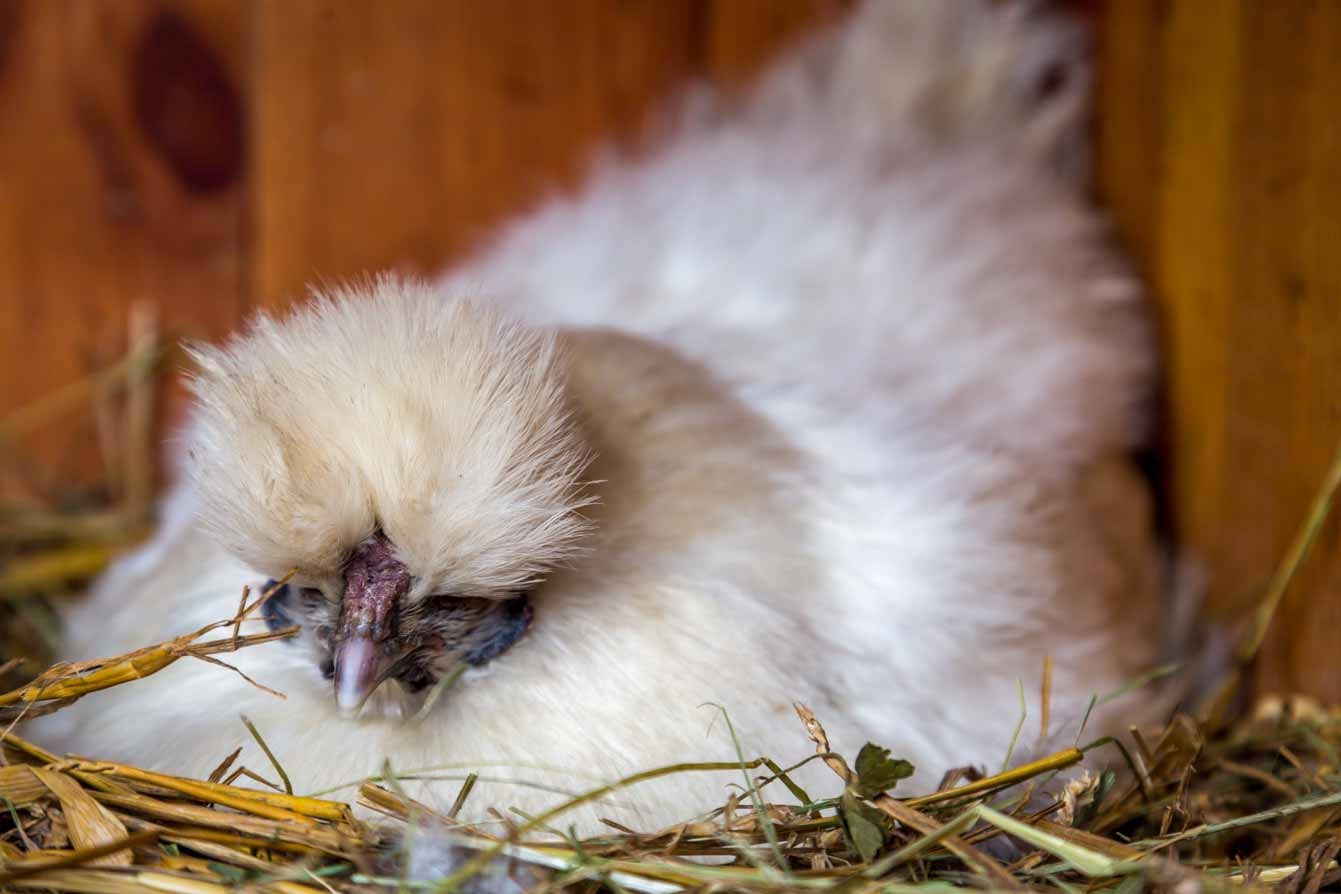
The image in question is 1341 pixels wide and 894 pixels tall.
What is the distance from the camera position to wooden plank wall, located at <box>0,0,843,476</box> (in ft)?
6.63

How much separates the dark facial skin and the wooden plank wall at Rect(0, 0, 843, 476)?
1041 mm

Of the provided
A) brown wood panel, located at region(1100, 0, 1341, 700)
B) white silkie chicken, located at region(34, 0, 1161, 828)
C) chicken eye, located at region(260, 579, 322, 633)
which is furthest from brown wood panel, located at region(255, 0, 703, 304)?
chicken eye, located at region(260, 579, 322, 633)

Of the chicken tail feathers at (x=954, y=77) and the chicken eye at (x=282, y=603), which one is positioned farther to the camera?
the chicken tail feathers at (x=954, y=77)

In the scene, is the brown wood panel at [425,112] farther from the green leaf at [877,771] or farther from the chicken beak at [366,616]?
the green leaf at [877,771]

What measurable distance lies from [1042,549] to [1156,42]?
0.89 meters

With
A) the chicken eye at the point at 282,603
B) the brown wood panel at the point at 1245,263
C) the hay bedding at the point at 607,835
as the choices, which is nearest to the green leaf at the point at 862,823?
the hay bedding at the point at 607,835

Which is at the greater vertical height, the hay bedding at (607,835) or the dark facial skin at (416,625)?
the dark facial skin at (416,625)

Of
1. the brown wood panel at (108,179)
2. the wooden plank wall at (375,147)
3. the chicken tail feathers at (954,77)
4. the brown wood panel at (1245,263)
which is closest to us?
the brown wood panel at (1245,263)

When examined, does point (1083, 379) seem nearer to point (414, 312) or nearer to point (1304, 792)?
point (1304, 792)

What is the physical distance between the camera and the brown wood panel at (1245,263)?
1550 mm

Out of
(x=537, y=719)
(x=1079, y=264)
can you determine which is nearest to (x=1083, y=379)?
(x=1079, y=264)

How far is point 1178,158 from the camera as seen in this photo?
195 cm

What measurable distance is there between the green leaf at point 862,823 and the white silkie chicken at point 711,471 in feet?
0.34

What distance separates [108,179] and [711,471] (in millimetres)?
1237
